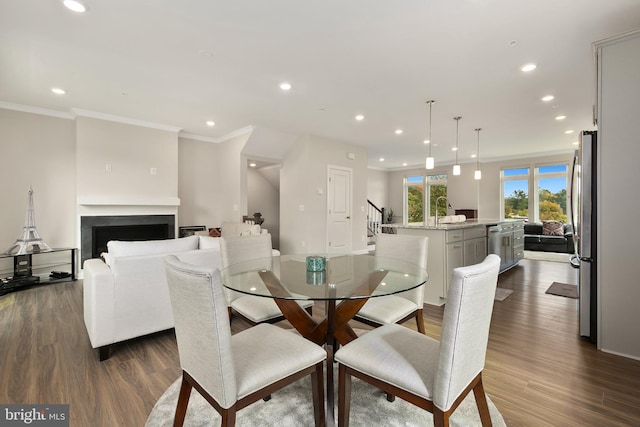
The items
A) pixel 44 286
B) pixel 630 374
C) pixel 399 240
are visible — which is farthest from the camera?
pixel 44 286

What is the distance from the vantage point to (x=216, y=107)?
4594 mm

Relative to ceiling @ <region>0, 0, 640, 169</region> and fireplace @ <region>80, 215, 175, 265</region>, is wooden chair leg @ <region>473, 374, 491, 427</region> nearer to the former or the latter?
ceiling @ <region>0, 0, 640, 169</region>

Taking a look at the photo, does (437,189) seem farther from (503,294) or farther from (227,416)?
(227,416)

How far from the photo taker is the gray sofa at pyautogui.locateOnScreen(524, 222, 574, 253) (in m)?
7.15

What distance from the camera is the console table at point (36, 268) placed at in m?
4.22

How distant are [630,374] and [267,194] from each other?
7761 millimetres

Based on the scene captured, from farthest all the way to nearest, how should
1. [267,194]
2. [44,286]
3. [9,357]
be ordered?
[267,194]
[44,286]
[9,357]

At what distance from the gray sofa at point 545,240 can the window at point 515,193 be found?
929 mm

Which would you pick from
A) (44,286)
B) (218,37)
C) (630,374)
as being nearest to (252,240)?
(218,37)

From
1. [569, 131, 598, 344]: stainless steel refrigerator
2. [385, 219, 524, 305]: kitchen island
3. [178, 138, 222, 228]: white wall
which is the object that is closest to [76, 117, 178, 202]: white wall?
[178, 138, 222, 228]: white wall

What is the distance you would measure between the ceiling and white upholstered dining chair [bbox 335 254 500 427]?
213 centimetres

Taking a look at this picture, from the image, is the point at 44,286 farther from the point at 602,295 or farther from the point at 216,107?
the point at 602,295

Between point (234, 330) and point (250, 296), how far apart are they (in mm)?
706

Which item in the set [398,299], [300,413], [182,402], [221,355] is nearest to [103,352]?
[182,402]
